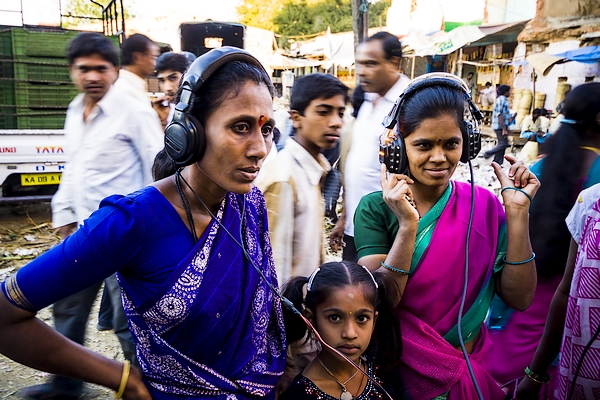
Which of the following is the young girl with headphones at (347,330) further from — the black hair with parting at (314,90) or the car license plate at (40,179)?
the car license plate at (40,179)

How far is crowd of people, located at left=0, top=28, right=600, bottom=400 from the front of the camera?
127 centimetres

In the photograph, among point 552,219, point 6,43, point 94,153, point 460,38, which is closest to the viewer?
point 552,219

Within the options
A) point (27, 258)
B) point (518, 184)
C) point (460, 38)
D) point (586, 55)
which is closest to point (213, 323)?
point (518, 184)

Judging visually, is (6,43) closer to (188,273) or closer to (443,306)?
(188,273)

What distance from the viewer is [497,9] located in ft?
72.6

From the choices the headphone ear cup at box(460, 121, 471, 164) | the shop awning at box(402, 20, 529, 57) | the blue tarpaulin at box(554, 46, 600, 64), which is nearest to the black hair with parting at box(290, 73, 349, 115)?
the headphone ear cup at box(460, 121, 471, 164)

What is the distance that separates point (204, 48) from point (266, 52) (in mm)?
11845

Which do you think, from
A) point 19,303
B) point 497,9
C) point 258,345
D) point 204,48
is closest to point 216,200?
point 258,345

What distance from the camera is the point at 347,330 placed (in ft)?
5.57

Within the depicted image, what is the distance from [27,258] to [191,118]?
5.72 meters

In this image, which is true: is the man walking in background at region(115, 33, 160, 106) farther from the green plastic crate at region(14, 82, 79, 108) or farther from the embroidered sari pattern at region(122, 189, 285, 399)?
the green plastic crate at region(14, 82, 79, 108)

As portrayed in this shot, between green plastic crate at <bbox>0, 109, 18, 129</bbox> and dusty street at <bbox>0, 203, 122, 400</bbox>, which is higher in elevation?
green plastic crate at <bbox>0, 109, 18, 129</bbox>

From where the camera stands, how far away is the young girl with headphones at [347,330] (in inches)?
67.6

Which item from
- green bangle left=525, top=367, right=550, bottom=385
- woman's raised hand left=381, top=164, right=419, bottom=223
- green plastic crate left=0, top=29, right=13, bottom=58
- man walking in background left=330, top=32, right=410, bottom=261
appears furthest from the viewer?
green plastic crate left=0, top=29, right=13, bottom=58
